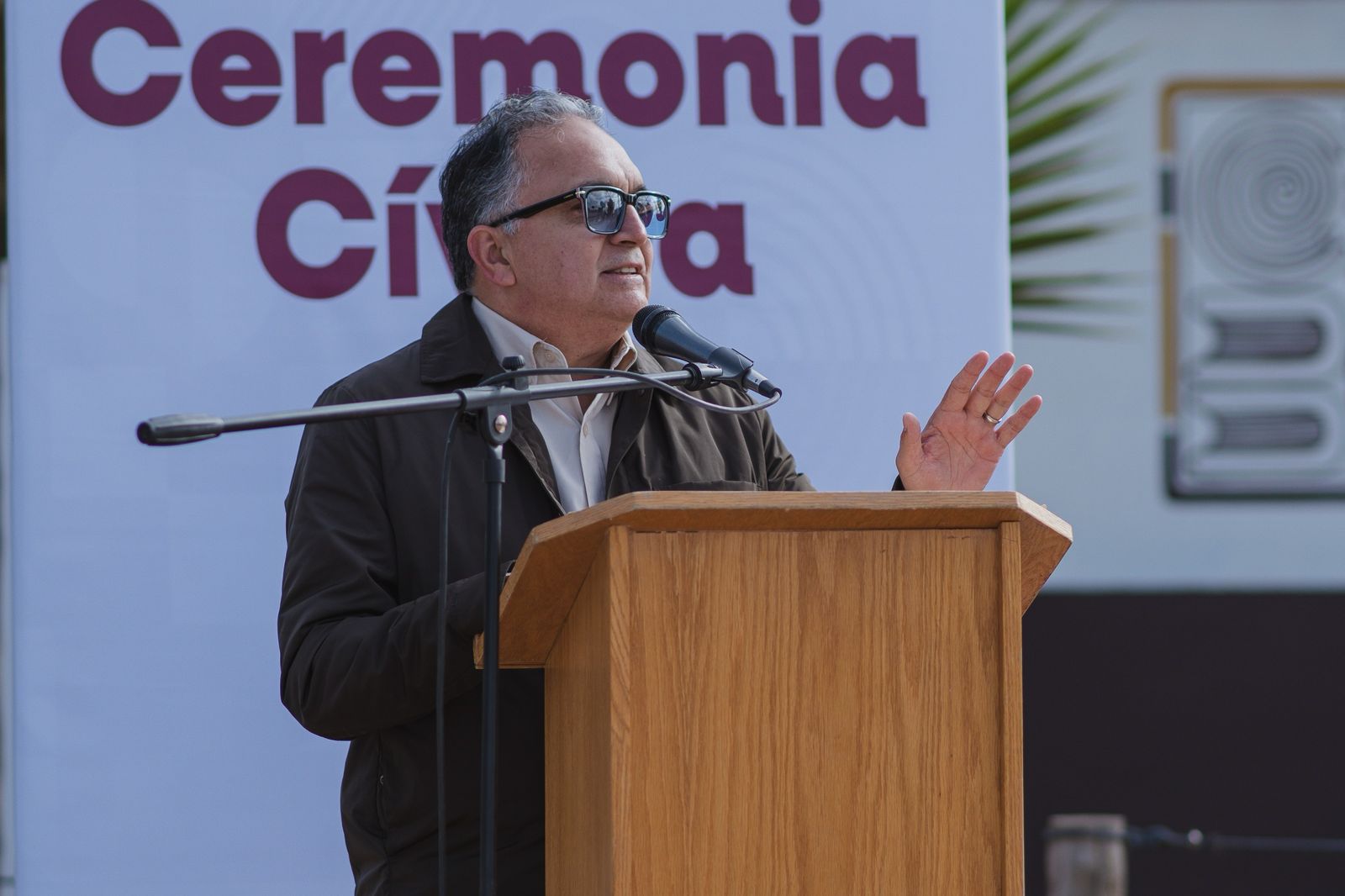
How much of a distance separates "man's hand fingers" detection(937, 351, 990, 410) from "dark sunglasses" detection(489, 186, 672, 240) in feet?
1.78

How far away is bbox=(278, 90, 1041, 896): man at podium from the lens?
2240mm

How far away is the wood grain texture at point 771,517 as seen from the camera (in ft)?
5.33

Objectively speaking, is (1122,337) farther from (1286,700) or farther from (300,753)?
(300,753)

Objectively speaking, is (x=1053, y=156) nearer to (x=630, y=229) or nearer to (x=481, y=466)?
(x=630, y=229)

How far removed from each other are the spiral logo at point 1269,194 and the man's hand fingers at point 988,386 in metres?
5.12

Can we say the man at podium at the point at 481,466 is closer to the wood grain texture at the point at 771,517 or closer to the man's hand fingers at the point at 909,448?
the man's hand fingers at the point at 909,448

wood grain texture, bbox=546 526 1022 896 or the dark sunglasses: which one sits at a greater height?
the dark sunglasses

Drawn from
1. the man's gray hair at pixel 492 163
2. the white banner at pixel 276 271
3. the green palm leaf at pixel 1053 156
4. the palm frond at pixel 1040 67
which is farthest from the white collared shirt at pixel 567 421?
the palm frond at pixel 1040 67

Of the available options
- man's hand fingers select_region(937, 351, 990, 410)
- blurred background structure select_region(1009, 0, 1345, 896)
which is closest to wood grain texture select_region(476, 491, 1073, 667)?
man's hand fingers select_region(937, 351, 990, 410)

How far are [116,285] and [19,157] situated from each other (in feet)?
1.03

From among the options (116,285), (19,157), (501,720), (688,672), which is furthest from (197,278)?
(688,672)

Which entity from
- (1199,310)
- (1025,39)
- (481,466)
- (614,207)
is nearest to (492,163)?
(614,207)

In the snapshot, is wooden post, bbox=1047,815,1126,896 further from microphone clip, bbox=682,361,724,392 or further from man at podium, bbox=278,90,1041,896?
microphone clip, bbox=682,361,724,392

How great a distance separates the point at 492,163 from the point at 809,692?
1340 millimetres
